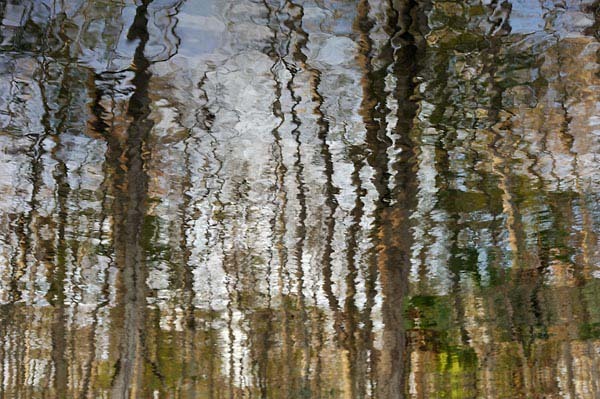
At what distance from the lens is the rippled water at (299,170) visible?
1.71 m

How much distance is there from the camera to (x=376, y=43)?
176 centimetres

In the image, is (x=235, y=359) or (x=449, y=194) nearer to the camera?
(x=449, y=194)

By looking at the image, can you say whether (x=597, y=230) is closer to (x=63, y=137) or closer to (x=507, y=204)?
(x=507, y=204)

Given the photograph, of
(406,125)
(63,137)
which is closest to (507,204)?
(406,125)

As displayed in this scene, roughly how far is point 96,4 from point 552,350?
254 inches

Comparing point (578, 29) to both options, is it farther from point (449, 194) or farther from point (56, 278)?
point (56, 278)

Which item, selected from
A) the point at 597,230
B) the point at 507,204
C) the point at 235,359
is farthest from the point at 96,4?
the point at 235,359

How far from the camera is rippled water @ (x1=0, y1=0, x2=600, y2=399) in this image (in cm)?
171

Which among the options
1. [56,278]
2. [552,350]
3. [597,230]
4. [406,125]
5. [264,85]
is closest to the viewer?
[264,85]

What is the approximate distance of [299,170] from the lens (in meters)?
2.63

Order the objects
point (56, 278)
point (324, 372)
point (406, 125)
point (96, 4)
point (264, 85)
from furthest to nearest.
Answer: point (324, 372) < point (56, 278) < point (406, 125) < point (264, 85) < point (96, 4)

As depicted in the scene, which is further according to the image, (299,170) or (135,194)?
(135,194)

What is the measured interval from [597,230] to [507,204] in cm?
69

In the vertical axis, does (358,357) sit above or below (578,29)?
below
